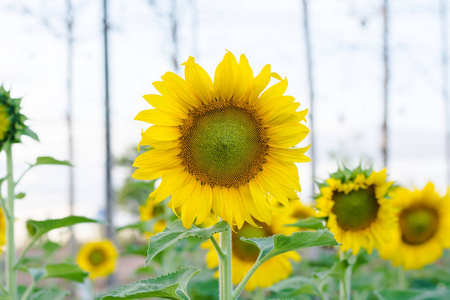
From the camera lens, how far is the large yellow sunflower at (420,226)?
106 inches

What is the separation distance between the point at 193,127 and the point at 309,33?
7546mm

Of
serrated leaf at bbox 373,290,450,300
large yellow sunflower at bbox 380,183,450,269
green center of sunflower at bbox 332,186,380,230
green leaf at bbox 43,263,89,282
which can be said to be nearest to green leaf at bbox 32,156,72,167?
green leaf at bbox 43,263,89,282

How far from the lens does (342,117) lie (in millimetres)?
9156

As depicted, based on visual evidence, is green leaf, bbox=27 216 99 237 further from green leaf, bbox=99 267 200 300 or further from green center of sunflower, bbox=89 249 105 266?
green center of sunflower, bbox=89 249 105 266

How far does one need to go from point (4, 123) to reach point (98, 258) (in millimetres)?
3524

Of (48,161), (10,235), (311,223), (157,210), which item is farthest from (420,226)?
(157,210)

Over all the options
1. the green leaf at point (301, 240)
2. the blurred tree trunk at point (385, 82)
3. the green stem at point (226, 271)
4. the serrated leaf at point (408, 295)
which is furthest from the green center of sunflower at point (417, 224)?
the blurred tree trunk at point (385, 82)

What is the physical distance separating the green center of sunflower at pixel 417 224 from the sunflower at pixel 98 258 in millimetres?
3313

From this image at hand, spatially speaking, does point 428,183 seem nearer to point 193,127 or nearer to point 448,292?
point 448,292

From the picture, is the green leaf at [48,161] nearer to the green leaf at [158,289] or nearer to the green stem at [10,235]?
the green stem at [10,235]

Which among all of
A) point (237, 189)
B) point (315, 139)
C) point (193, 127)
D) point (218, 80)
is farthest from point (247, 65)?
point (315, 139)

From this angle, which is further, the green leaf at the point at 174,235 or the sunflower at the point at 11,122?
the sunflower at the point at 11,122

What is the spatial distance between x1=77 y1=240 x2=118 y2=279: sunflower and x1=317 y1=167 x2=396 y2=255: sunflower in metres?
3.61

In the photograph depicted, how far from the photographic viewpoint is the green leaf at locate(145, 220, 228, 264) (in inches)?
46.7
